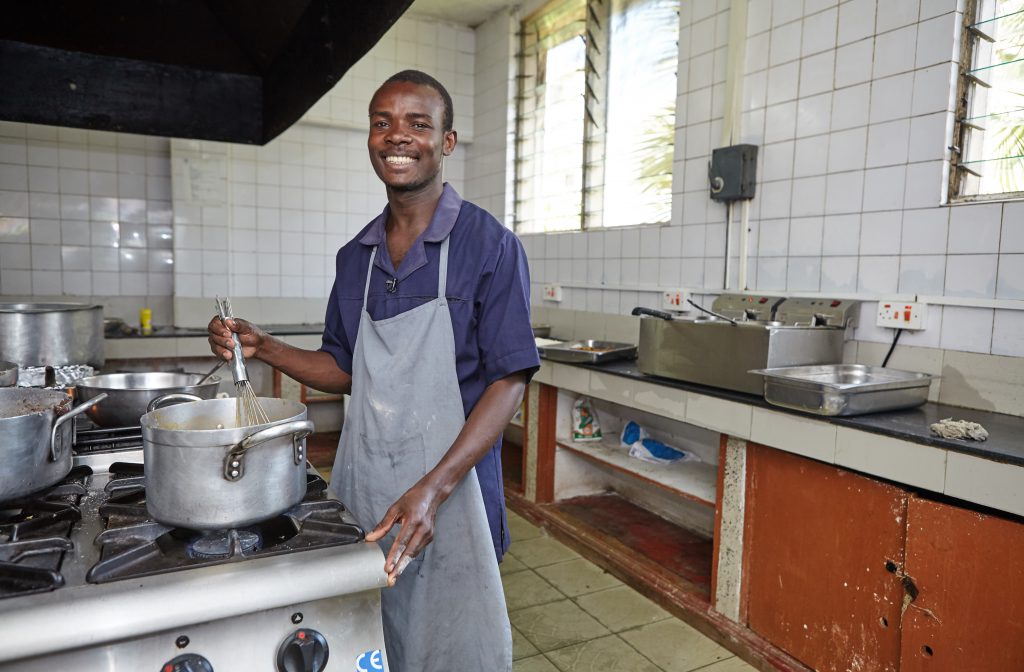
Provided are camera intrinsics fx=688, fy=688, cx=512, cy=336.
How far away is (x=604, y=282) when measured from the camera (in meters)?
3.92

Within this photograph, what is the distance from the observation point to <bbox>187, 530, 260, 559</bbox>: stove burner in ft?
3.03

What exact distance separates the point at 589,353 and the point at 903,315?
4.17ft

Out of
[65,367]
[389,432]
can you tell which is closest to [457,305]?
[389,432]

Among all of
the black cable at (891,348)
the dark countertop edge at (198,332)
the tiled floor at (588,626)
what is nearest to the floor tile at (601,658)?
the tiled floor at (588,626)

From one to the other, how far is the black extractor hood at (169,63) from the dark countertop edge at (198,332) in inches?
94.2

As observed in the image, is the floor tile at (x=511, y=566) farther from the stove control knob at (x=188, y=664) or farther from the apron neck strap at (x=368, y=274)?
the stove control knob at (x=188, y=664)

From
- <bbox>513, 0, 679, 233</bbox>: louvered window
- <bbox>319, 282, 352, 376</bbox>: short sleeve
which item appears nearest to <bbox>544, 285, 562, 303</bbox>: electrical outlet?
<bbox>513, 0, 679, 233</bbox>: louvered window

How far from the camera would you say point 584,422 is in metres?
3.60

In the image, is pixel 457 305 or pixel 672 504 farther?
pixel 672 504

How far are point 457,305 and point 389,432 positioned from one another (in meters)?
0.28

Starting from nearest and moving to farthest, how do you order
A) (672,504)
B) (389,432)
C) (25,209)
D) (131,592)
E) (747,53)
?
(131,592) → (389,432) → (747,53) → (672,504) → (25,209)

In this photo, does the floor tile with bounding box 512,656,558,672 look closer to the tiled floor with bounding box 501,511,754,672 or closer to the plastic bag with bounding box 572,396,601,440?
the tiled floor with bounding box 501,511,754,672

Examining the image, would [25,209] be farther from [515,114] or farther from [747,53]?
[747,53]

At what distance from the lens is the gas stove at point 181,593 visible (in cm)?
78
